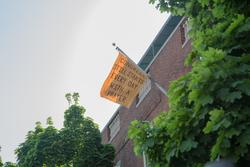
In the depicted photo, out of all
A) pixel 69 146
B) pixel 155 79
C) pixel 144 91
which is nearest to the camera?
pixel 155 79

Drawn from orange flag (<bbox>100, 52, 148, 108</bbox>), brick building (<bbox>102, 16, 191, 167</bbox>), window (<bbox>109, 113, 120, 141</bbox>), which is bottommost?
orange flag (<bbox>100, 52, 148, 108</bbox>)

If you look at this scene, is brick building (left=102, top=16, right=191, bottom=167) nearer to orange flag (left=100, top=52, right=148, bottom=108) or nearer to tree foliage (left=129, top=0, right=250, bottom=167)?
orange flag (left=100, top=52, right=148, bottom=108)

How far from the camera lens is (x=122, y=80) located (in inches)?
728

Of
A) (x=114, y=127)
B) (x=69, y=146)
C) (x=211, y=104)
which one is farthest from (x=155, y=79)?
(x=211, y=104)

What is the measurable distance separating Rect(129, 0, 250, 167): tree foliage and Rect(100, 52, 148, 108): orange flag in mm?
5709

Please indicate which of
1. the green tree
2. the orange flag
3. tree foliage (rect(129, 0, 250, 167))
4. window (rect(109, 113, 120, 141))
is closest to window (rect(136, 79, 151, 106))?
window (rect(109, 113, 120, 141))

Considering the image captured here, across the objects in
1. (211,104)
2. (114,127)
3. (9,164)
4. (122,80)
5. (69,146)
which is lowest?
(211,104)

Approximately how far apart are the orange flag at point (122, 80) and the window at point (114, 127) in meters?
11.5

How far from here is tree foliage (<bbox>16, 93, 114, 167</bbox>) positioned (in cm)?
2509

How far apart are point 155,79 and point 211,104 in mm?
14021

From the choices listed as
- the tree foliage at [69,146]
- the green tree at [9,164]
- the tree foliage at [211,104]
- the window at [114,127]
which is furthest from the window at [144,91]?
the tree foliage at [211,104]

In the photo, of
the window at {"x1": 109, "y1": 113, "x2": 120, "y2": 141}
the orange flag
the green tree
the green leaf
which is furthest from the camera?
the window at {"x1": 109, "y1": 113, "x2": 120, "y2": 141}

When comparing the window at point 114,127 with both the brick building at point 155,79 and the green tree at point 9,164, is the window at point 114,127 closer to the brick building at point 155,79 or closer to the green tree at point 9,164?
the brick building at point 155,79

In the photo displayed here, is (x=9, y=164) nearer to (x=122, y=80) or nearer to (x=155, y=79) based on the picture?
(x=155, y=79)
